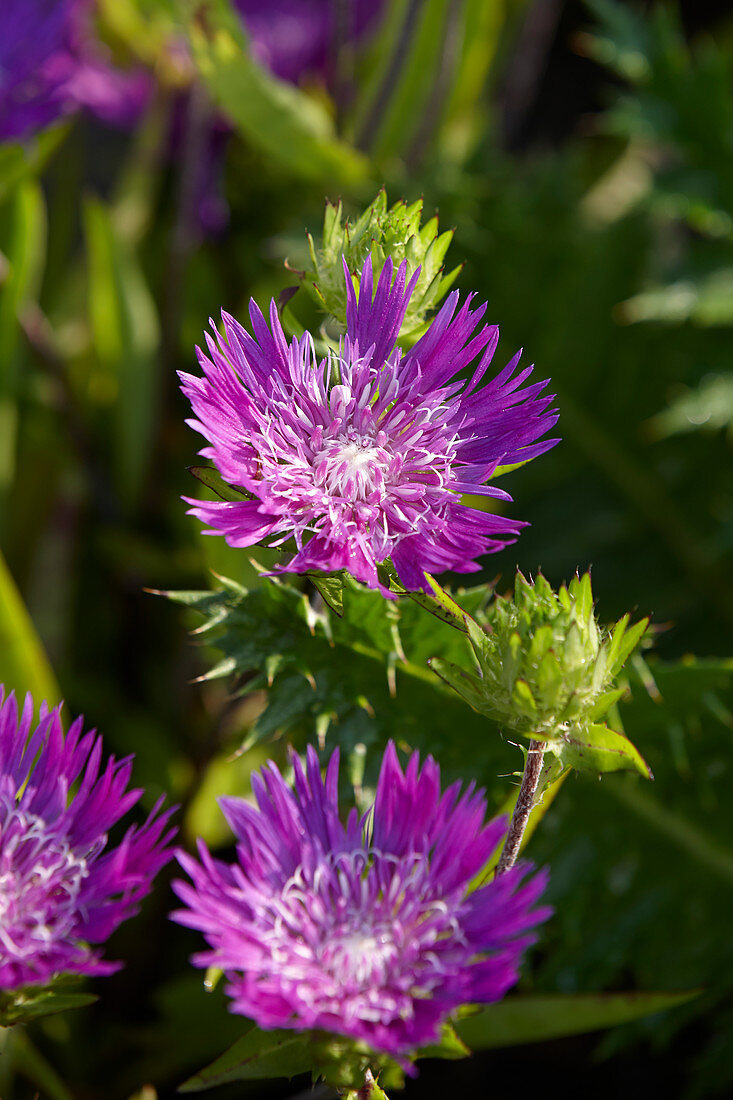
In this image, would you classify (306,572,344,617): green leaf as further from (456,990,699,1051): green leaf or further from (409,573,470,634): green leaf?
(456,990,699,1051): green leaf

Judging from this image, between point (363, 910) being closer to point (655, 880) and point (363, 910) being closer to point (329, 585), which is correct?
point (329, 585)

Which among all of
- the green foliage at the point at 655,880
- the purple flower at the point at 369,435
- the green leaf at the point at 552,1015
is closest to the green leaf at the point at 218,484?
the purple flower at the point at 369,435

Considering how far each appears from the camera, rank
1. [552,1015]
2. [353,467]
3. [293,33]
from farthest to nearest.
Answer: [293,33] → [552,1015] → [353,467]

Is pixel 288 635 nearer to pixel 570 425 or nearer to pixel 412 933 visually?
pixel 412 933

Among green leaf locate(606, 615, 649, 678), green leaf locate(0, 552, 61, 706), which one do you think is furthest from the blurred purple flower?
green leaf locate(606, 615, 649, 678)

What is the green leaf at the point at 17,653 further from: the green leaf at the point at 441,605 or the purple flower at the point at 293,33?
the purple flower at the point at 293,33

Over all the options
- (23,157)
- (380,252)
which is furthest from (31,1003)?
(23,157)
